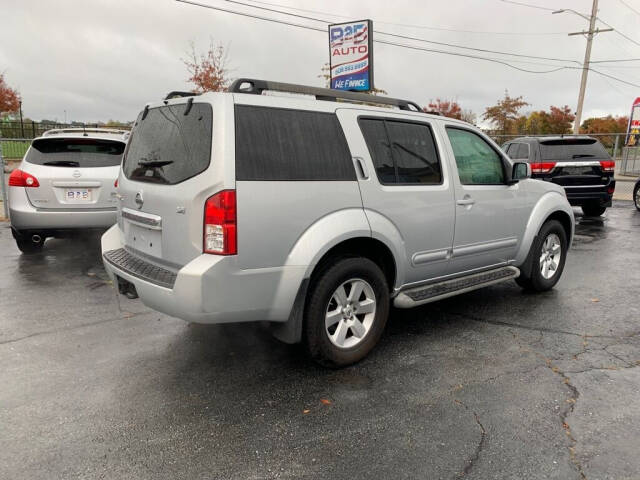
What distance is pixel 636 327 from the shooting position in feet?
14.6

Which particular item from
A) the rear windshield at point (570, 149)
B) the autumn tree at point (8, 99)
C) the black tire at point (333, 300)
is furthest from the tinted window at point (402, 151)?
the autumn tree at point (8, 99)

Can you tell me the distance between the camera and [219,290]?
9.62ft

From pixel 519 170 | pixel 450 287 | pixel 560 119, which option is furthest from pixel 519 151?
pixel 560 119

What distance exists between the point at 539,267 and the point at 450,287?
65.8 inches

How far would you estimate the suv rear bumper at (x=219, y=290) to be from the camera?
9.55ft

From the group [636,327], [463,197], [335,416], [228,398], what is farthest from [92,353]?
[636,327]

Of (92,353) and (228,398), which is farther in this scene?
(92,353)

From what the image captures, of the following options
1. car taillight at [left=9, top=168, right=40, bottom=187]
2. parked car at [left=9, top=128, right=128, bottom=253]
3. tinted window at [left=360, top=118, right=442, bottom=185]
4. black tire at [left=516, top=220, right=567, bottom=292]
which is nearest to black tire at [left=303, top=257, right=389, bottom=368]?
tinted window at [left=360, top=118, right=442, bottom=185]

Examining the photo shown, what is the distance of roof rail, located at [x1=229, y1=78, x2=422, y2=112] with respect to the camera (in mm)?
3408

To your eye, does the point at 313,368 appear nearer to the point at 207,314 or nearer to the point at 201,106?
the point at 207,314

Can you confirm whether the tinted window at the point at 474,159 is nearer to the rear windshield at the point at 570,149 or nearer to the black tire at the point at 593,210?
the rear windshield at the point at 570,149

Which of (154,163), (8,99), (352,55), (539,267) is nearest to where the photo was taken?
(154,163)

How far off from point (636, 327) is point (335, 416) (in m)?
3.21

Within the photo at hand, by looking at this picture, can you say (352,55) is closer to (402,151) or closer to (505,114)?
(402,151)
